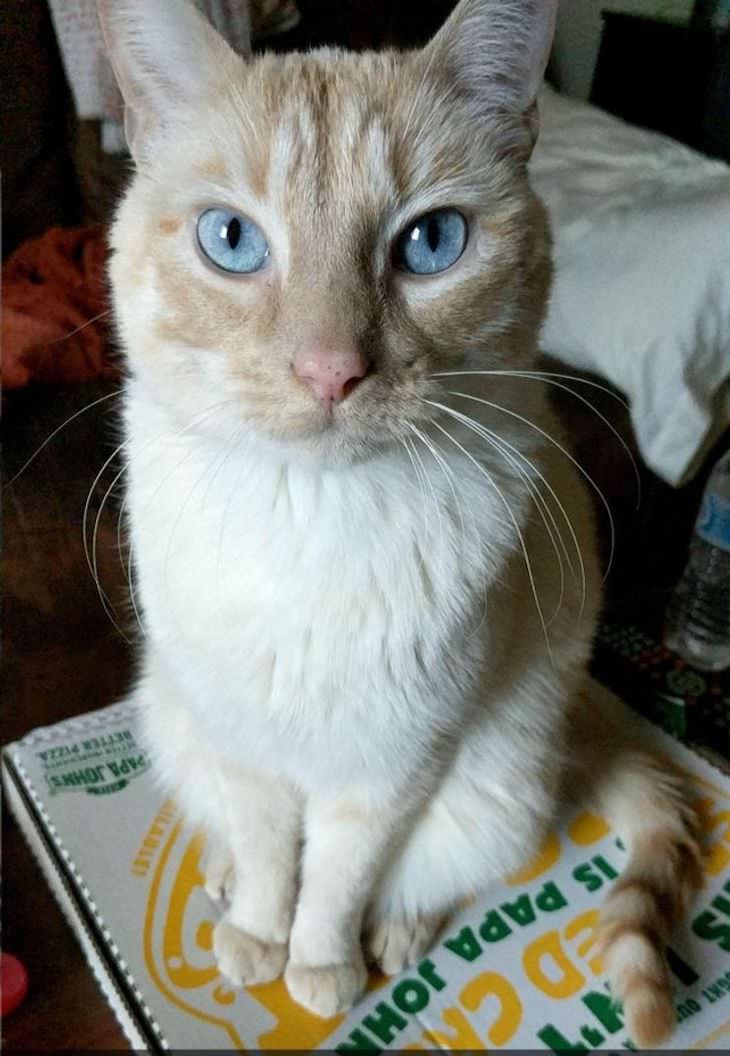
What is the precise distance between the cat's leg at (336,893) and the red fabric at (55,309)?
0.88 meters

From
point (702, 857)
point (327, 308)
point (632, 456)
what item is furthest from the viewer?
point (632, 456)

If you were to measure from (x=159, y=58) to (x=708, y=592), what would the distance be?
134cm

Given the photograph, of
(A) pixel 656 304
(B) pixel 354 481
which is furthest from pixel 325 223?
(A) pixel 656 304

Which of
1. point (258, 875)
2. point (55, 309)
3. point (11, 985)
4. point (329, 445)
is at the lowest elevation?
point (11, 985)

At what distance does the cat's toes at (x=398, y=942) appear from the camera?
3.45 feet

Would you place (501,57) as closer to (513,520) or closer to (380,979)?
(513,520)

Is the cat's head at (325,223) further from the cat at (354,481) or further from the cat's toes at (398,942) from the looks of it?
the cat's toes at (398,942)

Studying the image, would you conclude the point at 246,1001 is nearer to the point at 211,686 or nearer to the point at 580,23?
the point at 211,686

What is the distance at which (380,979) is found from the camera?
106 cm

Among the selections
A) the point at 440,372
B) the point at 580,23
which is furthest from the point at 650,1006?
the point at 580,23

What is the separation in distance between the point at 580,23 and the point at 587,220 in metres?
0.39

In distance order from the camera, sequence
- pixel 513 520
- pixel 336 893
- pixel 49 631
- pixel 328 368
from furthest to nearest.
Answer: pixel 49 631 → pixel 336 893 → pixel 513 520 → pixel 328 368

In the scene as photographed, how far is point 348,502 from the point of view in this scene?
0.78 metres

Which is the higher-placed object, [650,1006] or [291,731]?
[291,731]
